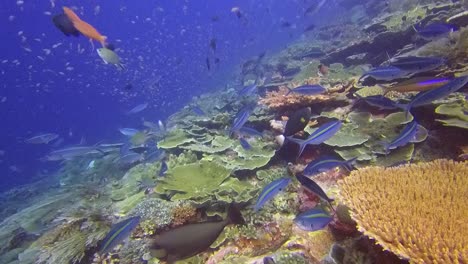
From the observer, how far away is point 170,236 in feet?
12.9

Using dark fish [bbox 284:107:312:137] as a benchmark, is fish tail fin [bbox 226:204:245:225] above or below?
below

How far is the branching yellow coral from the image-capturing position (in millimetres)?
2221

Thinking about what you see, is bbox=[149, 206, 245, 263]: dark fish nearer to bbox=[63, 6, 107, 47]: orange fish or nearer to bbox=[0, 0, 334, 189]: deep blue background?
bbox=[63, 6, 107, 47]: orange fish

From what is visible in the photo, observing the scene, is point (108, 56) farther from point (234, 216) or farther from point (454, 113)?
point (454, 113)

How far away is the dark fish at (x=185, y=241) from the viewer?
3.88 meters

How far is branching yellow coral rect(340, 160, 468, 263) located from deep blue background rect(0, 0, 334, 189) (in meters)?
22.1

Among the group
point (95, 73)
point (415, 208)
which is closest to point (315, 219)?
point (415, 208)

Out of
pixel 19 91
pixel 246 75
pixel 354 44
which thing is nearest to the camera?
pixel 354 44

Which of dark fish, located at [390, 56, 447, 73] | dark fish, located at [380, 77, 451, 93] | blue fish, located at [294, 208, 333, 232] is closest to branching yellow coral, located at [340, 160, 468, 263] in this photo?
blue fish, located at [294, 208, 333, 232]

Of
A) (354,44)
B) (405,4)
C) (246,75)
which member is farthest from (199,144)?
(405,4)

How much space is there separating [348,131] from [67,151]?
879 centimetres

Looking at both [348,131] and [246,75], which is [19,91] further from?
[348,131]

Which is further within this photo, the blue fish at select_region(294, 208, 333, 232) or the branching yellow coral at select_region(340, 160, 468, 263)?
the blue fish at select_region(294, 208, 333, 232)

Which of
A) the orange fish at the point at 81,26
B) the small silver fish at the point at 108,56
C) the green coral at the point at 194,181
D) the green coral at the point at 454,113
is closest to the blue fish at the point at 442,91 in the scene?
the green coral at the point at 454,113
